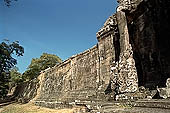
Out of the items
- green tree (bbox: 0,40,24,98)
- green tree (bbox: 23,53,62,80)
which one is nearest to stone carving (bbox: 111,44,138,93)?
green tree (bbox: 0,40,24,98)

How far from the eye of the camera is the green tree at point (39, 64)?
29.8 meters

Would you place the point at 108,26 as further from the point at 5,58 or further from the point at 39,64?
the point at 39,64

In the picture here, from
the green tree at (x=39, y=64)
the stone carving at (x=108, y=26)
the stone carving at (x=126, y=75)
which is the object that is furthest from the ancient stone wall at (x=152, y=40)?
the green tree at (x=39, y=64)

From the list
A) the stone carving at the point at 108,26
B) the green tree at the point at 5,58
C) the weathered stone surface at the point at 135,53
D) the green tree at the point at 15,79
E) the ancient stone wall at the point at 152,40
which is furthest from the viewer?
the green tree at the point at 15,79

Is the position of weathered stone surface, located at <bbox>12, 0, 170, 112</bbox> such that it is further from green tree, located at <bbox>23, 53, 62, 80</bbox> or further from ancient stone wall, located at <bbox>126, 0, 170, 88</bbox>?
green tree, located at <bbox>23, 53, 62, 80</bbox>

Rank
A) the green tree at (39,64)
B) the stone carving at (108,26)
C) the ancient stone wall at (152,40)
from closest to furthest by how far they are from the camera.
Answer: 1. the ancient stone wall at (152,40)
2. the stone carving at (108,26)
3. the green tree at (39,64)

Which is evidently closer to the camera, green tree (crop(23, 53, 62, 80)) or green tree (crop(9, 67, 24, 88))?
green tree (crop(23, 53, 62, 80))

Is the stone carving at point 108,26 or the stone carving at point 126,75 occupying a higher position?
the stone carving at point 108,26

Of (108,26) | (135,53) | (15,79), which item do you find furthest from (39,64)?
(135,53)

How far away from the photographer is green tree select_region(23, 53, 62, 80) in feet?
97.9

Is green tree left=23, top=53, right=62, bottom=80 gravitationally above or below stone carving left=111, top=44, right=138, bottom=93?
above

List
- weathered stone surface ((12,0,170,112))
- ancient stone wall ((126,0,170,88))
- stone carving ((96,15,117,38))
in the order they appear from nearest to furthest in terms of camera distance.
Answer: weathered stone surface ((12,0,170,112)), ancient stone wall ((126,0,170,88)), stone carving ((96,15,117,38))

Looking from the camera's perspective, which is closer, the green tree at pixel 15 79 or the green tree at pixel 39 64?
the green tree at pixel 39 64

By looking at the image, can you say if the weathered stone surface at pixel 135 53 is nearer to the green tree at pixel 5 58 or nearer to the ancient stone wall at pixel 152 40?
the ancient stone wall at pixel 152 40
